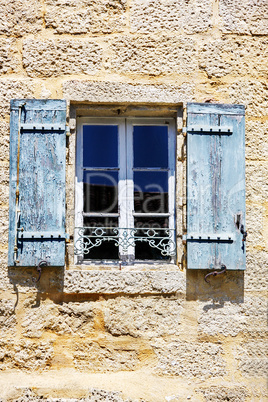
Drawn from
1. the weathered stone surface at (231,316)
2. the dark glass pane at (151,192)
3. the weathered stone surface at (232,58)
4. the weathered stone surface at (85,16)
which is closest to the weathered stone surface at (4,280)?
the dark glass pane at (151,192)

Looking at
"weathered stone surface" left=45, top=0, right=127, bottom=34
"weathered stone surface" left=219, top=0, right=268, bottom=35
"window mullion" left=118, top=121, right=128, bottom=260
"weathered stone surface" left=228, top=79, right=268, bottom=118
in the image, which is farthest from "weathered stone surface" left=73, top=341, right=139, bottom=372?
"weathered stone surface" left=219, top=0, right=268, bottom=35

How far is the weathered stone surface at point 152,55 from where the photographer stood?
10.4 ft

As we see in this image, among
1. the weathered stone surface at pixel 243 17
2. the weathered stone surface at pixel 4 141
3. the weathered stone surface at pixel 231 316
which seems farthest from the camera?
the weathered stone surface at pixel 243 17

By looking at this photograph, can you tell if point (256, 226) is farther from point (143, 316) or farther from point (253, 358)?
point (143, 316)

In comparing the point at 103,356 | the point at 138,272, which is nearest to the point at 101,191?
the point at 138,272

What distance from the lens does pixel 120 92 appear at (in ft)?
10.3

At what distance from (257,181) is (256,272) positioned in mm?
641

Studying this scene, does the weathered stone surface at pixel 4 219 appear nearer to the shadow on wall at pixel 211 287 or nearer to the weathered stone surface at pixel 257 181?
the shadow on wall at pixel 211 287

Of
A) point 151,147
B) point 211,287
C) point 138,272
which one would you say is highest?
point 151,147

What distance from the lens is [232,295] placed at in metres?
3.03

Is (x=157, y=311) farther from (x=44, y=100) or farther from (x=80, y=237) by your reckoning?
(x=44, y=100)

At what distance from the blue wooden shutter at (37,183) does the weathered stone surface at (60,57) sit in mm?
277

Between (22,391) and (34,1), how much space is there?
2.73m

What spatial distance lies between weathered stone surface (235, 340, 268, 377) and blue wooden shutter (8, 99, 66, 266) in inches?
53.7
